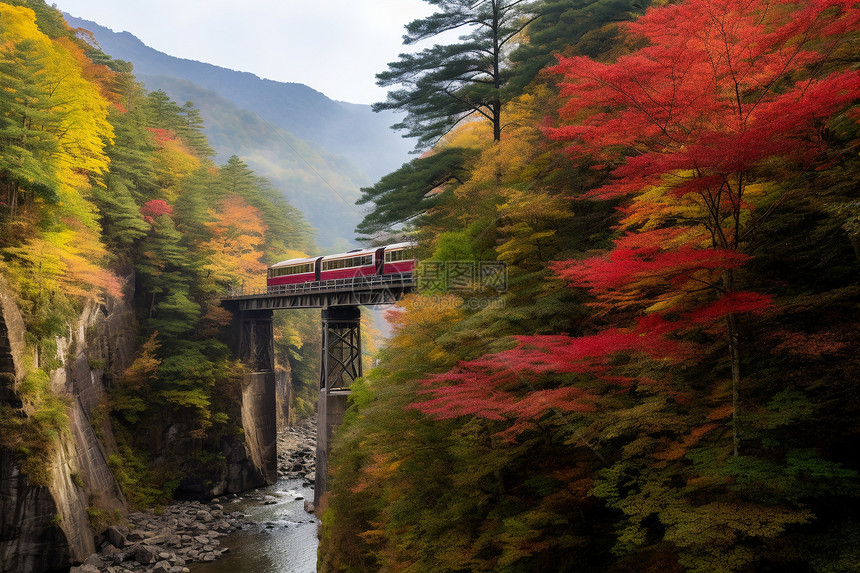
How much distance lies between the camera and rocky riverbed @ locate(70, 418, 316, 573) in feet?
57.5

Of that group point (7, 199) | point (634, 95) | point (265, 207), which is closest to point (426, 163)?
point (634, 95)

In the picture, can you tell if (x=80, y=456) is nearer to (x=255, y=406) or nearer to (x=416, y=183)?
(x=255, y=406)

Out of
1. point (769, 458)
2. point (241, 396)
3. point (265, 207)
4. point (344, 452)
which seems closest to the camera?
point (769, 458)

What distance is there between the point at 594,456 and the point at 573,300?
3336 mm

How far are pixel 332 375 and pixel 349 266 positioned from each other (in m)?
5.41

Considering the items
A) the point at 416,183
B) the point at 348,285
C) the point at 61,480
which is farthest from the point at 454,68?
the point at 61,480

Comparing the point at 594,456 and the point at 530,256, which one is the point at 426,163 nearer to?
the point at 530,256

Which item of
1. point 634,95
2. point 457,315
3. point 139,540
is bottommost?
point 139,540

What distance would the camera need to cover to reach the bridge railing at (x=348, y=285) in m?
21.5

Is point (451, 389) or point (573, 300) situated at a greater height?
point (573, 300)

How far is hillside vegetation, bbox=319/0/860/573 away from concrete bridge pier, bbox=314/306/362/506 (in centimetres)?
1003

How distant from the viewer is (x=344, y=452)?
1590cm

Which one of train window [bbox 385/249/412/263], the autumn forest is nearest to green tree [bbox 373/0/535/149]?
the autumn forest

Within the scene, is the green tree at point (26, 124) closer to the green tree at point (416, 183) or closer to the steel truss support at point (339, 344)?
the green tree at point (416, 183)
